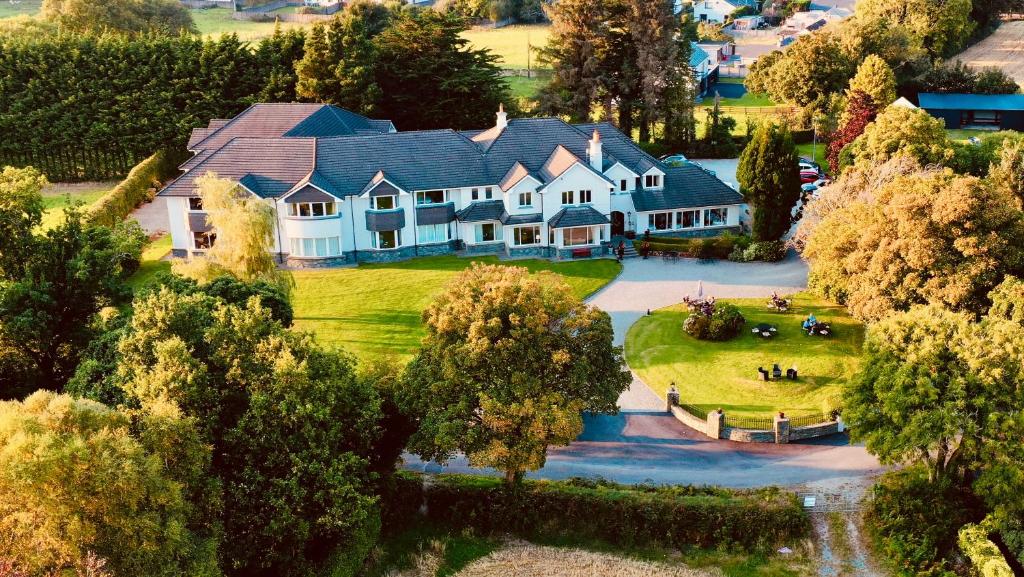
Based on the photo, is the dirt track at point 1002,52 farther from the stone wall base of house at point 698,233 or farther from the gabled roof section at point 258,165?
the gabled roof section at point 258,165

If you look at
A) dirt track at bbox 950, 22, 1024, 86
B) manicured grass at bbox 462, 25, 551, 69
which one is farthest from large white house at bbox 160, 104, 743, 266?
dirt track at bbox 950, 22, 1024, 86

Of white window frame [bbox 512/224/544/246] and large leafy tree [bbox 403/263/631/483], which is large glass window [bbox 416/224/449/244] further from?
large leafy tree [bbox 403/263/631/483]

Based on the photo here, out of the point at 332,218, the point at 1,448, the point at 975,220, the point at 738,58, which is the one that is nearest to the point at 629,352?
the point at 975,220

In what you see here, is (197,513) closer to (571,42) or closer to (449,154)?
(449,154)

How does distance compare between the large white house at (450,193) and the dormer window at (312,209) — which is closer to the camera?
the dormer window at (312,209)

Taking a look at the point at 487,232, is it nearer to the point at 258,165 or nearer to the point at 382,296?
the point at 382,296

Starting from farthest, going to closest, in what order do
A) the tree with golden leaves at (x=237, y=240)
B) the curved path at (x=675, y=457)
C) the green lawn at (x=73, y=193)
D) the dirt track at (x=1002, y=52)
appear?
the dirt track at (x=1002, y=52), the green lawn at (x=73, y=193), the tree with golden leaves at (x=237, y=240), the curved path at (x=675, y=457)

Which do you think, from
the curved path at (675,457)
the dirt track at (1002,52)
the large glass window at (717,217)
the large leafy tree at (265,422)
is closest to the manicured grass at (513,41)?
the dirt track at (1002,52)
